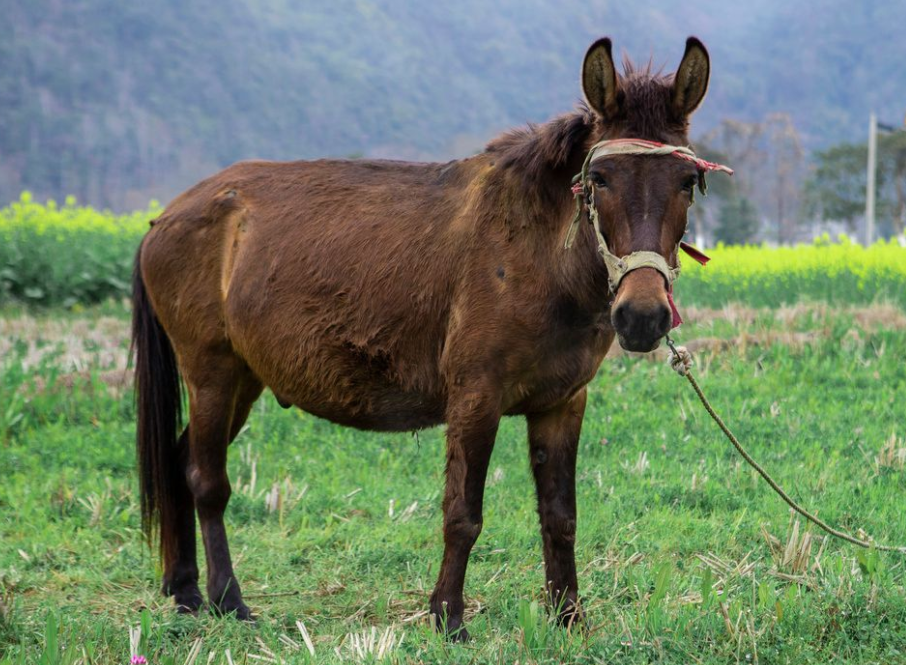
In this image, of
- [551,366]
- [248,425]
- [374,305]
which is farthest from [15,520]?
[551,366]

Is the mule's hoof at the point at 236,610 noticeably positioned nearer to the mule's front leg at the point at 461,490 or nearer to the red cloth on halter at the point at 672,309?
the mule's front leg at the point at 461,490

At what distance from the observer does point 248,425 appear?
739 centimetres

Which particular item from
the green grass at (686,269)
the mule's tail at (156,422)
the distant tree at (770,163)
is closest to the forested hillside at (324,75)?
the distant tree at (770,163)

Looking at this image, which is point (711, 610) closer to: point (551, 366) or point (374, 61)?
point (551, 366)

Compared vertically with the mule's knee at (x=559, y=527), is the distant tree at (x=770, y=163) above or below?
above

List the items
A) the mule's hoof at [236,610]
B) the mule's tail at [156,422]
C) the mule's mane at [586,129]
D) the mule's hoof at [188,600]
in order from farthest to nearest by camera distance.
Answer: the mule's tail at [156,422], the mule's hoof at [188,600], the mule's hoof at [236,610], the mule's mane at [586,129]

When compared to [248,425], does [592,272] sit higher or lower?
higher

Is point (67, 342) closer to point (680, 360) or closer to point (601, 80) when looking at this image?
point (680, 360)

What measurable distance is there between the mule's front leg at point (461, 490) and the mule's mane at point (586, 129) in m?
0.96

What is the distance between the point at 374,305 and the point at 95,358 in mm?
5767

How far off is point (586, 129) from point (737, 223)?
47695 millimetres

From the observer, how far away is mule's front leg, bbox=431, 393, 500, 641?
3.69 meters

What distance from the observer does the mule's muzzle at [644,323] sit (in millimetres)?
3010

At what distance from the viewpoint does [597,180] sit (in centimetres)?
333
